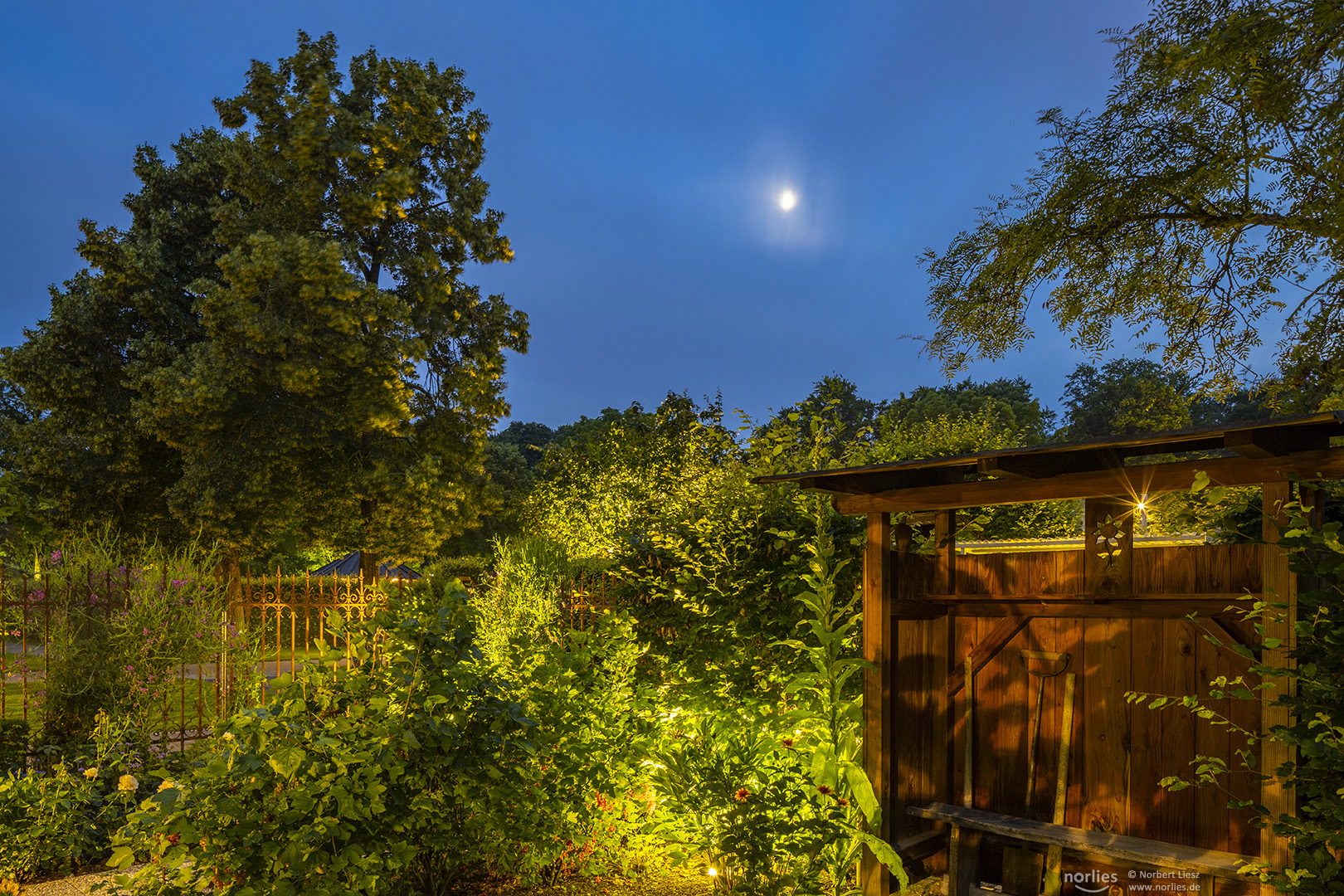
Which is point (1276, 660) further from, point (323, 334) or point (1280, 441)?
point (323, 334)

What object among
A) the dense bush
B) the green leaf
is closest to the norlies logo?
the green leaf

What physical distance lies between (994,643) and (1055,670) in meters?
0.30

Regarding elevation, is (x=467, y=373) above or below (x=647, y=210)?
below

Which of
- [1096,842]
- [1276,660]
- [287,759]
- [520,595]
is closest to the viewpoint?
[287,759]

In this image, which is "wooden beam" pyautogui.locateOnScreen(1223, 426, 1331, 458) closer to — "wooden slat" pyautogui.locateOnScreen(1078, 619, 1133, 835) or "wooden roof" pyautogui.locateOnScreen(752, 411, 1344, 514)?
"wooden roof" pyautogui.locateOnScreen(752, 411, 1344, 514)

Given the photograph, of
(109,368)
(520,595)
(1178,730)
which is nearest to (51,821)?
(520,595)

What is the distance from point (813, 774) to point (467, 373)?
1448 cm

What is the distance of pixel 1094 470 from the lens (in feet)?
11.0

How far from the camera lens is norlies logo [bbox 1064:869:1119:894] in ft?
12.1

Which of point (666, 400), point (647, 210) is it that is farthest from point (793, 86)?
point (666, 400)

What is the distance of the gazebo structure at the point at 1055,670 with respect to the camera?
11.0 feet

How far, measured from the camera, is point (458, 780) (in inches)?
130

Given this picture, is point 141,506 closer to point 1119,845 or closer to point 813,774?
point 813,774

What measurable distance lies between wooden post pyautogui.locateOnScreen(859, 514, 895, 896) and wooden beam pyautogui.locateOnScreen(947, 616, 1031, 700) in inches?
20.6
